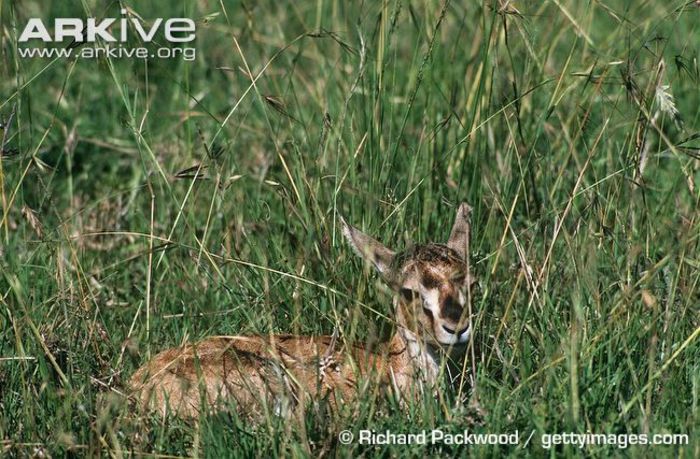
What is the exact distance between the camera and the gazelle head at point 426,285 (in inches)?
186

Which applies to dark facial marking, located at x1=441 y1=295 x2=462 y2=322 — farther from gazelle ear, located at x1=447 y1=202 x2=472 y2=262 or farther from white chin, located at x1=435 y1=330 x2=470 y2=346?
gazelle ear, located at x1=447 y1=202 x2=472 y2=262

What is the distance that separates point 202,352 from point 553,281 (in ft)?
4.79

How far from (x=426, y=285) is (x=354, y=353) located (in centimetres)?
40

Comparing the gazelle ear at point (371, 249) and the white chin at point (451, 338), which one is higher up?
the gazelle ear at point (371, 249)

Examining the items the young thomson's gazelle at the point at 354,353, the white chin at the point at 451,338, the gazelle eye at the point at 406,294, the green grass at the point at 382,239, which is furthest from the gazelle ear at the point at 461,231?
the white chin at the point at 451,338

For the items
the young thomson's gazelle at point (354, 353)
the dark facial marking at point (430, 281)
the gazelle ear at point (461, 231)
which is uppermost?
the gazelle ear at point (461, 231)

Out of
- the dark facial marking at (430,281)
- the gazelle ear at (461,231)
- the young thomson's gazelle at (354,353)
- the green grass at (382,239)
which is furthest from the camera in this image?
the gazelle ear at (461,231)

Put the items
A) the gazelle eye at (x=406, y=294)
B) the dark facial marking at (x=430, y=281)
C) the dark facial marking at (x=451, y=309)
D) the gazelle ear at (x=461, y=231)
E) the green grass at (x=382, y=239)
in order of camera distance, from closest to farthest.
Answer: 1. the green grass at (x=382, y=239)
2. the dark facial marking at (x=451, y=309)
3. the dark facial marking at (x=430, y=281)
4. the gazelle eye at (x=406, y=294)
5. the gazelle ear at (x=461, y=231)

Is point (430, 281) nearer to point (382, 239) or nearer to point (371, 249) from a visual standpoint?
point (371, 249)

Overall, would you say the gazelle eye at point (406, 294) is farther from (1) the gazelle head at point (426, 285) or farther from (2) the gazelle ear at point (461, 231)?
(2) the gazelle ear at point (461, 231)

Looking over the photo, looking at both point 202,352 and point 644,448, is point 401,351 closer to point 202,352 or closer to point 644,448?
point 202,352

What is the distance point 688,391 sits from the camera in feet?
15.0

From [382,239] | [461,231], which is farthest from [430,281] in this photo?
[382,239]

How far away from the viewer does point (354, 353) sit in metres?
4.96
